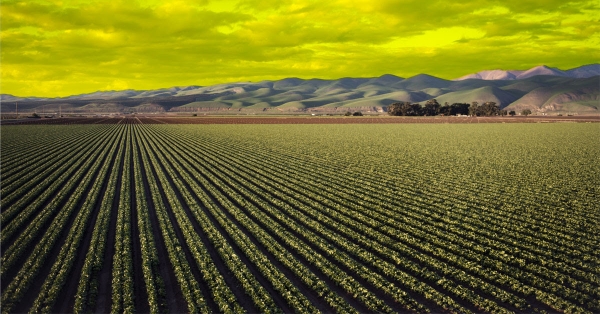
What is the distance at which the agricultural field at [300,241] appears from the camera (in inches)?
515

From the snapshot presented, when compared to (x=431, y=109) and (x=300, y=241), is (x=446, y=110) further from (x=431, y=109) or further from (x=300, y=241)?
(x=300, y=241)

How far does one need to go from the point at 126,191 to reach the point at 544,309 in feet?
84.4

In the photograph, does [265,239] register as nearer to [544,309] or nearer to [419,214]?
[419,214]

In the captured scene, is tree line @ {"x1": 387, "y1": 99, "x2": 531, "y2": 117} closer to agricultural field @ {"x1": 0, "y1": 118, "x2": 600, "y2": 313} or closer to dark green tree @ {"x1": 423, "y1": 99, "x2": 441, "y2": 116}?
dark green tree @ {"x1": 423, "y1": 99, "x2": 441, "y2": 116}

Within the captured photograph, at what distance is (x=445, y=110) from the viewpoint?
17138cm

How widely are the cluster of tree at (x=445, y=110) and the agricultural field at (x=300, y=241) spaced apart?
13572 centimetres

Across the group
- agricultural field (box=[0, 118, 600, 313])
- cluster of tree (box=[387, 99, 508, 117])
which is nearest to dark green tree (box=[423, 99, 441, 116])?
cluster of tree (box=[387, 99, 508, 117])

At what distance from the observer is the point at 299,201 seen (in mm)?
25000

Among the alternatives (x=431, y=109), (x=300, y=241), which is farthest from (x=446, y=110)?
(x=300, y=241)

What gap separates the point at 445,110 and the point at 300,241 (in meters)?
170

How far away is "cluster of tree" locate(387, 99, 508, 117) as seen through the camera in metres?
164

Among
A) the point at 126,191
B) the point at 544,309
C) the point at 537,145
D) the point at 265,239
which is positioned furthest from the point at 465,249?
the point at 537,145

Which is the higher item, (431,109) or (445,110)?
(431,109)

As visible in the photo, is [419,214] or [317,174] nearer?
[419,214]
